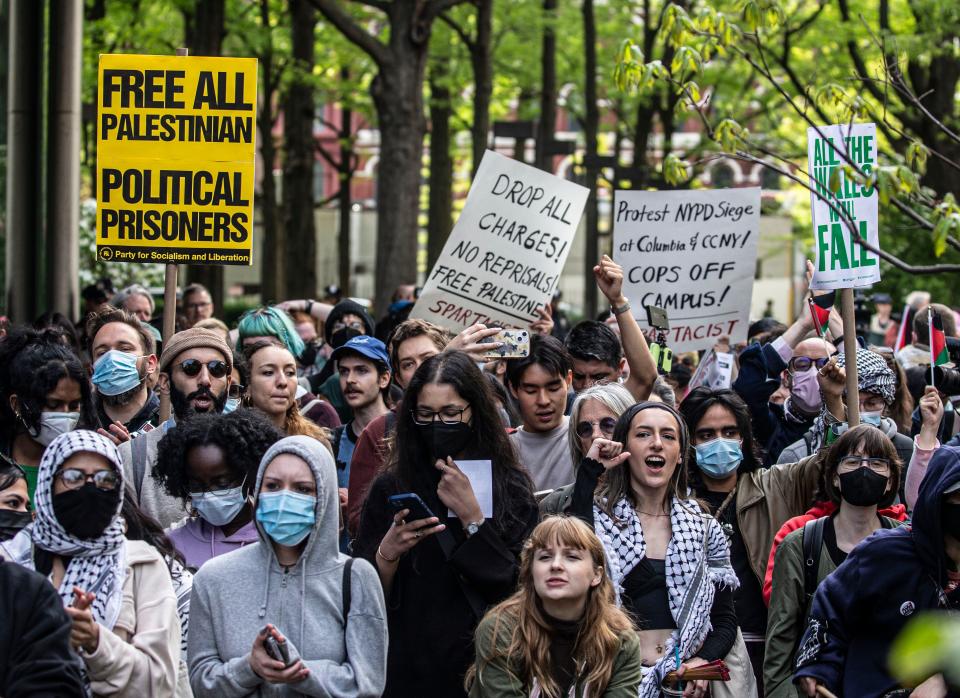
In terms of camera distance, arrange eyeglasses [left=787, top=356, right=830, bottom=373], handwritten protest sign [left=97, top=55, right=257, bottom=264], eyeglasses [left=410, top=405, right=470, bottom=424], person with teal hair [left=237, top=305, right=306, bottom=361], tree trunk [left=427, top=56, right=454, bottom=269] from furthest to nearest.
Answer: tree trunk [left=427, top=56, right=454, bottom=269] < person with teal hair [left=237, top=305, right=306, bottom=361] < eyeglasses [left=787, top=356, right=830, bottom=373] < handwritten protest sign [left=97, top=55, right=257, bottom=264] < eyeglasses [left=410, top=405, right=470, bottom=424]

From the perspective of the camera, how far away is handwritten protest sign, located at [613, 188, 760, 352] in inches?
389

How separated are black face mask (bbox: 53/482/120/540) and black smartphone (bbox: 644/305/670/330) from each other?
4.92 meters

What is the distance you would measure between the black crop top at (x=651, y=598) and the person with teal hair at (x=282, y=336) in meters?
2.87

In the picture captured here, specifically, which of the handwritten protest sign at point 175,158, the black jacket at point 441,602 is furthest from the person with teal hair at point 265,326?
the black jacket at point 441,602

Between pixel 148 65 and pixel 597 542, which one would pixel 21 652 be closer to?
pixel 597 542

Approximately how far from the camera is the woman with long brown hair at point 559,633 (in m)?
5.10

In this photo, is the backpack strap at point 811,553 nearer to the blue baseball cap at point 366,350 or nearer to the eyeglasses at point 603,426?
the eyeglasses at point 603,426

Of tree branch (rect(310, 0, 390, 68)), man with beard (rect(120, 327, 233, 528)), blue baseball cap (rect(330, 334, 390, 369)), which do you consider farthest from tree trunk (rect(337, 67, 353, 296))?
man with beard (rect(120, 327, 233, 528))

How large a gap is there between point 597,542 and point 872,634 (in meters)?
0.92

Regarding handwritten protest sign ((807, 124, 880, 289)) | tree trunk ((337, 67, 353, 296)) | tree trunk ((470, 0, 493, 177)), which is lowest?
tree trunk ((337, 67, 353, 296))

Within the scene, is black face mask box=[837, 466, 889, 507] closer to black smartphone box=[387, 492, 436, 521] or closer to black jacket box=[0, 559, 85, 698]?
black smartphone box=[387, 492, 436, 521]

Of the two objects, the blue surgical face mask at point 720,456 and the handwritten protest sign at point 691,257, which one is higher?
the handwritten protest sign at point 691,257

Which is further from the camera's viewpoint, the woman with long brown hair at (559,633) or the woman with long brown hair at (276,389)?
the woman with long brown hair at (276,389)

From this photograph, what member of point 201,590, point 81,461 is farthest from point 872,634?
point 81,461
